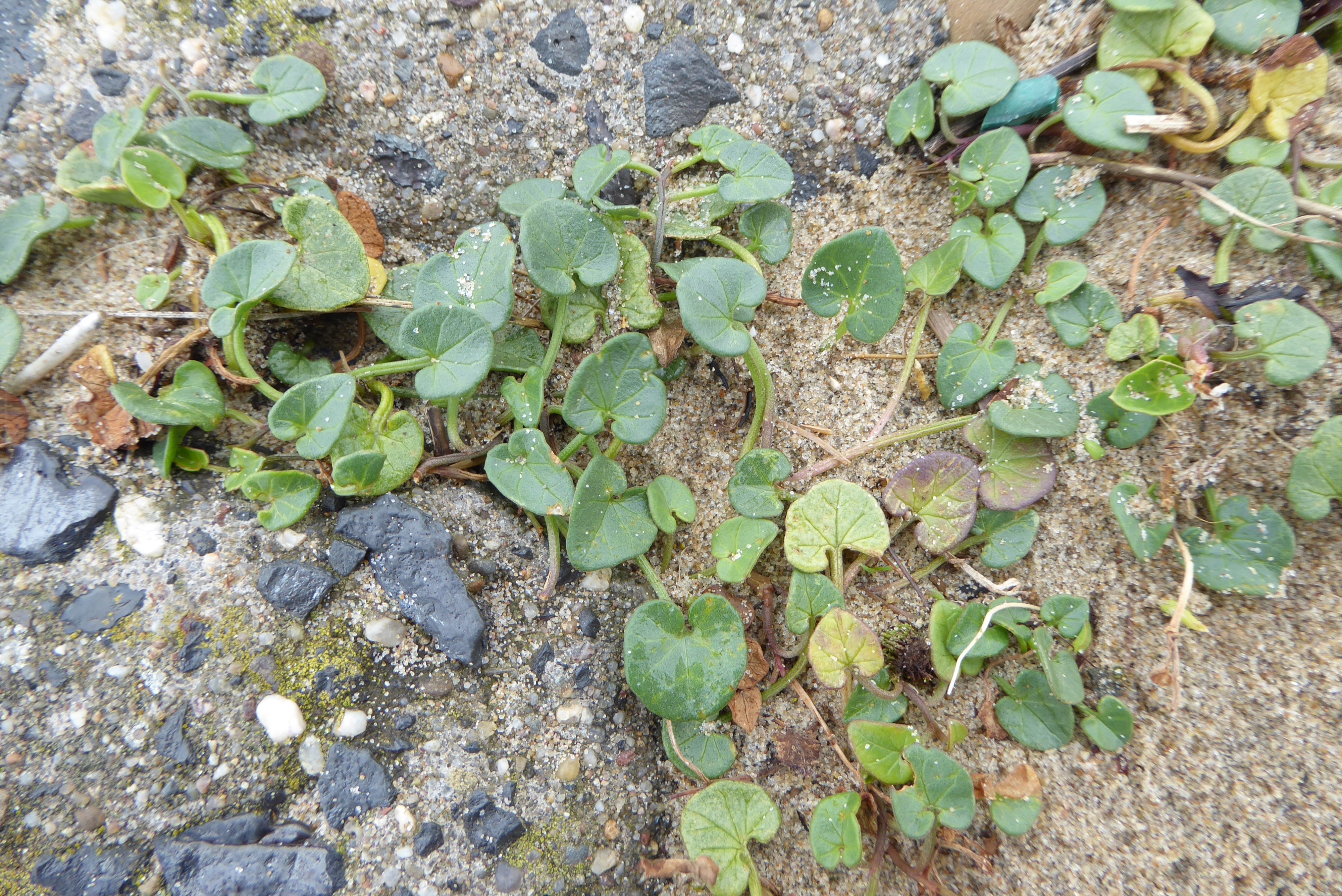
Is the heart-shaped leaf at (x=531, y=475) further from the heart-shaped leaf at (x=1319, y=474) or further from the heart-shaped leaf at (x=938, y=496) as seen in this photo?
the heart-shaped leaf at (x=1319, y=474)

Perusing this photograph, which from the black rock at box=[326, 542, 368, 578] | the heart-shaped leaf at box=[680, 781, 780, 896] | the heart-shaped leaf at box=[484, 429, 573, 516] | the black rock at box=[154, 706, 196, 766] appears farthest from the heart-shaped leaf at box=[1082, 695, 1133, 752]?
the black rock at box=[154, 706, 196, 766]

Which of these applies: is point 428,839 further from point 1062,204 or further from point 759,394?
point 1062,204

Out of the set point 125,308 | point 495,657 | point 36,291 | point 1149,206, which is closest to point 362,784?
point 495,657

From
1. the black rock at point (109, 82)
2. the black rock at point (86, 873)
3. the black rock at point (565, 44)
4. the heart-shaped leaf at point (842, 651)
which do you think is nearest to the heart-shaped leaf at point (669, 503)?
the heart-shaped leaf at point (842, 651)

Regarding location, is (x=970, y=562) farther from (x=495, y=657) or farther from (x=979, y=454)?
(x=495, y=657)

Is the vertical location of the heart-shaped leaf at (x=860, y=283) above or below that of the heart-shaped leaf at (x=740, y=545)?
above

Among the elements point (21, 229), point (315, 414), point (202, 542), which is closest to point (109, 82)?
point (21, 229)
